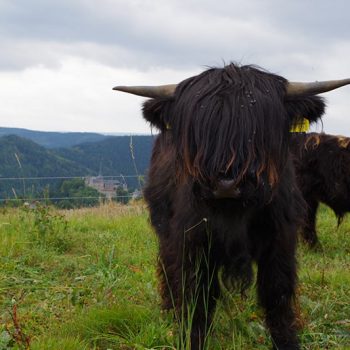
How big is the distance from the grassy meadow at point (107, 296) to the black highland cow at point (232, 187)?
296 millimetres

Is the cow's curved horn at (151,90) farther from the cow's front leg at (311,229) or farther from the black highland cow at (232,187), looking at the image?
the cow's front leg at (311,229)

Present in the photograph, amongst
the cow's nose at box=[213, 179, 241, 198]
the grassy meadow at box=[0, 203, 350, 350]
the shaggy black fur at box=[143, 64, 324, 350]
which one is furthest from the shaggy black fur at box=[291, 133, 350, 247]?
the cow's nose at box=[213, 179, 241, 198]

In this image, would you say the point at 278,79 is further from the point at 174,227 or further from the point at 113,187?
the point at 113,187

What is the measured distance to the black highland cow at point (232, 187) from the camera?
3.18 meters

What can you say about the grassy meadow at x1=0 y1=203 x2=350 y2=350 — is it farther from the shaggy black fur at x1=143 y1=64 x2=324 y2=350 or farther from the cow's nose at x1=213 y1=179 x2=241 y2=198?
the cow's nose at x1=213 y1=179 x2=241 y2=198

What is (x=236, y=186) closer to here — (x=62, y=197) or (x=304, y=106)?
(x=304, y=106)

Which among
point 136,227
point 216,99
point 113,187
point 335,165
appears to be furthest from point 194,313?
point 113,187

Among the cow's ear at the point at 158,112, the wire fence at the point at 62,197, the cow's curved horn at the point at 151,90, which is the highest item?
the cow's curved horn at the point at 151,90

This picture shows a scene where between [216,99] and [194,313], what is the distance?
1.47 metres

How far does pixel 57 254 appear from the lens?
663 cm

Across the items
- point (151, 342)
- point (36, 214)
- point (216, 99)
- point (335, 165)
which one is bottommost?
point (151, 342)

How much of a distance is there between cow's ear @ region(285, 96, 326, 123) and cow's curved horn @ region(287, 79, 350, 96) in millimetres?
37

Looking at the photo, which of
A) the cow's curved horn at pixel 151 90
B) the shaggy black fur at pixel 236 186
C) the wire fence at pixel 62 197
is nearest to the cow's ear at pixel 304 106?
the shaggy black fur at pixel 236 186

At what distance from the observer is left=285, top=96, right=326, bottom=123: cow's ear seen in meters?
3.63
